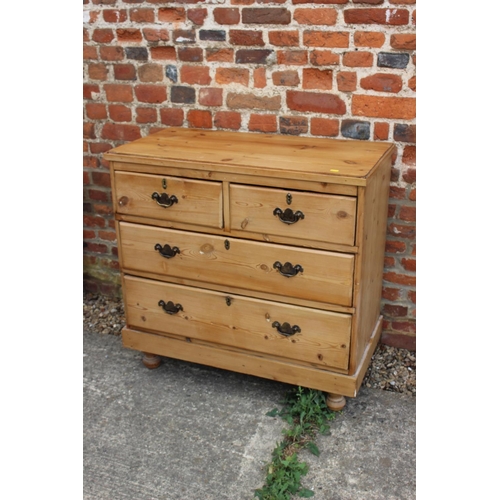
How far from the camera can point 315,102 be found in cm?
Answer: 272

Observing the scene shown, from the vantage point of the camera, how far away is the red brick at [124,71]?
9.93ft

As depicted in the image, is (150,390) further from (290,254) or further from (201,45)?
(201,45)

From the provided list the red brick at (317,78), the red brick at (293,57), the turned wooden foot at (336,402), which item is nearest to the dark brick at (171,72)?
the red brick at (293,57)

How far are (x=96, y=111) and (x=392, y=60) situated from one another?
1617mm

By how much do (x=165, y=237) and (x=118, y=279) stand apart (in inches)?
42.4

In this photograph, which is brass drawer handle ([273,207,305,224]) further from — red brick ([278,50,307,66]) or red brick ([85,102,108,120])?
red brick ([85,102,108,120])

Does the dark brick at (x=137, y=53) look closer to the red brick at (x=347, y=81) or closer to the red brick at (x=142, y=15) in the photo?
the red brick at (x=142, y=15)

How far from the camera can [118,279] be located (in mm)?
3500

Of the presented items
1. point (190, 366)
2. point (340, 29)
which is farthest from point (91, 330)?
point (340, 29)

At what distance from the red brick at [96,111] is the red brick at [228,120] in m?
0.68

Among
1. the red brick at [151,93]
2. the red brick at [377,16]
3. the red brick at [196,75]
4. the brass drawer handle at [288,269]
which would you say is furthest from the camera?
the red brick at [151,93]

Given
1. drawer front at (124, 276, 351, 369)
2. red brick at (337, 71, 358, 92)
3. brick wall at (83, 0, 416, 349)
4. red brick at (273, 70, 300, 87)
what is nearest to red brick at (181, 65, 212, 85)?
brick wall at (83, 0, 416, 349)

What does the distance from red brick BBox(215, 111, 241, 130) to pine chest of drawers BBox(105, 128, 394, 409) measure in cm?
19

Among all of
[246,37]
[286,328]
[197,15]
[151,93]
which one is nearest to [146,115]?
[151,93]
